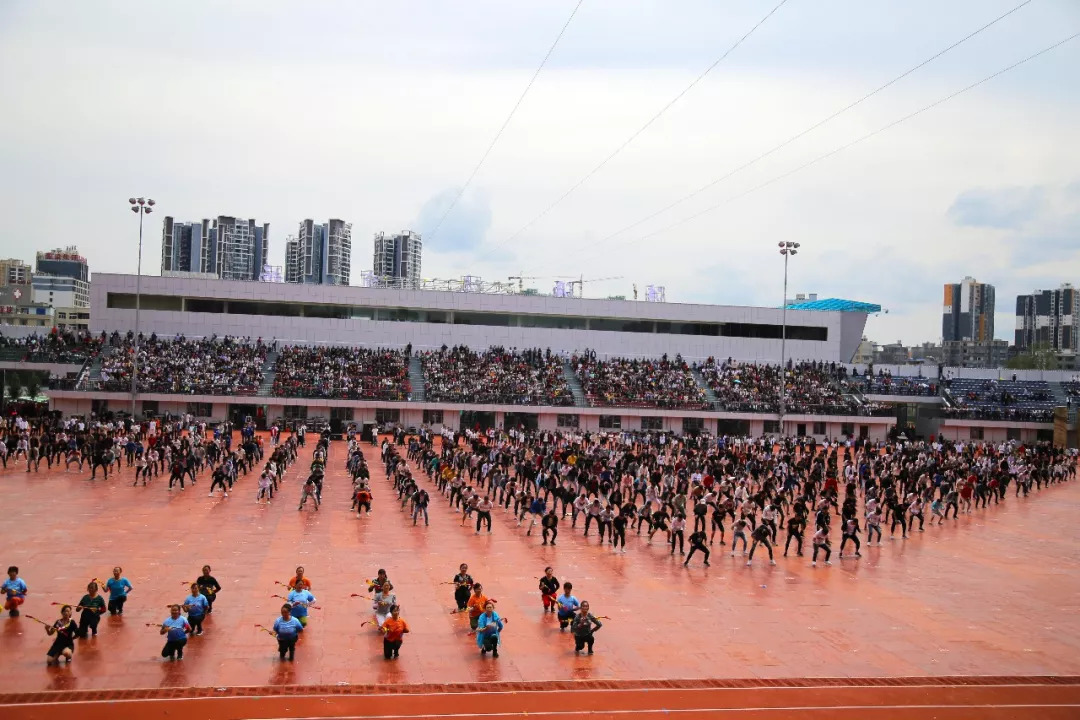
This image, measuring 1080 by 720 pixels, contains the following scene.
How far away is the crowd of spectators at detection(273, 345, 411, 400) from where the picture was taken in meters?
58.0

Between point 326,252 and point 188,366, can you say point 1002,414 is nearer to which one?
point 188,366

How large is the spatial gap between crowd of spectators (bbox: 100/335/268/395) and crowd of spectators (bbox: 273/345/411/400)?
1.79m

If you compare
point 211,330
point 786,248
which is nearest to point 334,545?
point 786,248

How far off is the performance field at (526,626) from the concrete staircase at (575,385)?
3451 centimetres

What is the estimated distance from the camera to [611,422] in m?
62.1

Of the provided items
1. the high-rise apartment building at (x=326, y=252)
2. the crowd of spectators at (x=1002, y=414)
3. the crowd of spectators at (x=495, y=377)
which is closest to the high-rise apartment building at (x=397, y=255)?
the high-rise apartment building at (x=326, y=252)

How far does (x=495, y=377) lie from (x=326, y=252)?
2876 inches

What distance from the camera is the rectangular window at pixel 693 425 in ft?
206

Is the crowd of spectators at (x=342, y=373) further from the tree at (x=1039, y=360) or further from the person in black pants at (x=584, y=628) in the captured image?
the tree at (x=1039, y=360)

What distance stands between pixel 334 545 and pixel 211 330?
46.3 metres

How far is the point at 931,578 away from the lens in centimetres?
2206

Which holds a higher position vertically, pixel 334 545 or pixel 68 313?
pixel 68 313

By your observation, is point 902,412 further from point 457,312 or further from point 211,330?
point 211,330

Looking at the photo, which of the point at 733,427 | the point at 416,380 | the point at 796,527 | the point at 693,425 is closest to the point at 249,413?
the point at 416,380
